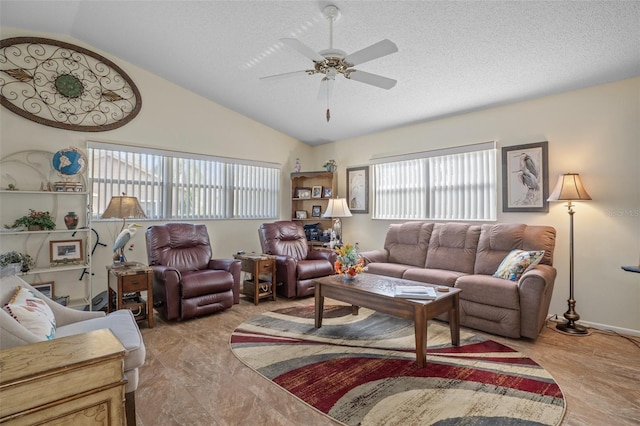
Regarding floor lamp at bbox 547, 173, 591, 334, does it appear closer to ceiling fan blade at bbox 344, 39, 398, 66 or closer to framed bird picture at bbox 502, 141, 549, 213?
framed bird picture at bbox 502, 141, 549, 213

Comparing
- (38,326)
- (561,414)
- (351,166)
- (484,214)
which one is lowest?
(561,414)

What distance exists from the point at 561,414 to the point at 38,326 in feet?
Result: 9.79

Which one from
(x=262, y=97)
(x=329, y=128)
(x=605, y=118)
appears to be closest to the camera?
(x=605, y=118)

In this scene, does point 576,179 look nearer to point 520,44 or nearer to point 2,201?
point 520,44

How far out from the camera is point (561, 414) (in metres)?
1.95

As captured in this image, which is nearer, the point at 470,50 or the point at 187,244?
the point at 470,50

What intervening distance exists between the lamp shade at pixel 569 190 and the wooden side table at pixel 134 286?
440 cm

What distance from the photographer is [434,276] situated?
366 centimetres

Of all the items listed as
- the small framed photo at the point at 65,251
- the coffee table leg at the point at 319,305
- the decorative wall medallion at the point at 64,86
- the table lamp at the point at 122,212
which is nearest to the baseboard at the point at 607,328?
the coffee table leg at the point at 319,305

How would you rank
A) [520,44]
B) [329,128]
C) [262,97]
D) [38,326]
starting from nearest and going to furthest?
[38,326], [520,44], [262,97], [329,128]

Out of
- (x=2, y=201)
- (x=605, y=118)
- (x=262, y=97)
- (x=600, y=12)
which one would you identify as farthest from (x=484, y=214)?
(x=2, y=201)

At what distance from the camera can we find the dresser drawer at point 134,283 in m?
3.37

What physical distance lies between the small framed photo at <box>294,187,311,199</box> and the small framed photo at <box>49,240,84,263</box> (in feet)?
11.1

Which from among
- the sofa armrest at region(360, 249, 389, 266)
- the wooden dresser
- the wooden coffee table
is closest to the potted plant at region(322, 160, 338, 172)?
the sofa armrest at region(360, 249, 389, 266)
